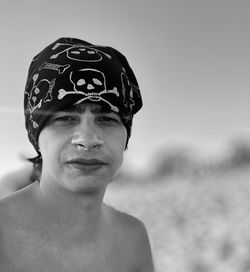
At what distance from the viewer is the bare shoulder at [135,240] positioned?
122 inches

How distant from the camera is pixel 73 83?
243 cm

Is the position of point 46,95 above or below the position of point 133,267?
above

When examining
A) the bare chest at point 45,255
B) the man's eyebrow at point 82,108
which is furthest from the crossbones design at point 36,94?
the bare chest at point 45,255

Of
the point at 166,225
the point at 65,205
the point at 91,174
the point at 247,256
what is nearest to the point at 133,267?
the point at 65,205

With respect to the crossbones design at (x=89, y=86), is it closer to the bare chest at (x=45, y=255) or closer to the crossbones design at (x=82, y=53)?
the crossbones design at (x=82, y=53)

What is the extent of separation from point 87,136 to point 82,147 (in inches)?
2.2

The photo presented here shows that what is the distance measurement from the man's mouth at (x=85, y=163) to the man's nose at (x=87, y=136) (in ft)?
0.20

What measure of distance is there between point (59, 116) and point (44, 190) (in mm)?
481

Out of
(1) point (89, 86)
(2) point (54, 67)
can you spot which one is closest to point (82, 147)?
(1) point (89, 86)

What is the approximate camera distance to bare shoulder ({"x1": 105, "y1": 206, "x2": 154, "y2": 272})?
309 centimetres

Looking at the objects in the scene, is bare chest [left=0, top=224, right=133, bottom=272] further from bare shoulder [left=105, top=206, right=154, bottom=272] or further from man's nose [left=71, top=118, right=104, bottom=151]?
man's nose [left=71, top=118, right=104, bottom=151]

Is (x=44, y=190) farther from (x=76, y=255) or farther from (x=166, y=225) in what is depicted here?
(x=166, y=225)

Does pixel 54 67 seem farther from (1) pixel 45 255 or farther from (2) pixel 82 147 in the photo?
(1) pixel 45 255

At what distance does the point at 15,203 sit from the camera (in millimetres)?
2691
